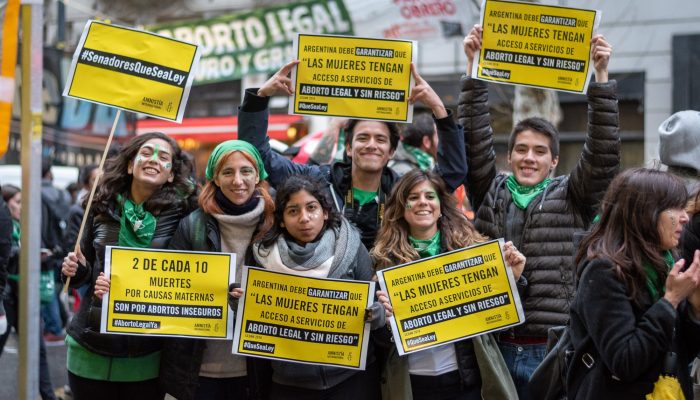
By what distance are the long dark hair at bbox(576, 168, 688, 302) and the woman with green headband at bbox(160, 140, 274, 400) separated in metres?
1.73

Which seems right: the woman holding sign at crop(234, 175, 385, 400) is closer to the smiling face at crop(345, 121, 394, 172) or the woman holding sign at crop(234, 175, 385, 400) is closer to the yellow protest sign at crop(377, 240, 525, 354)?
the yellow protest sign at crop(377, 240, 525, 354)

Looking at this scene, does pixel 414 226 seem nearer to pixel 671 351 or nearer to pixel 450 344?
pixel 450 344

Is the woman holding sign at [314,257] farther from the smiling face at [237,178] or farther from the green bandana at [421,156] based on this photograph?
the green bandana at [421,156]

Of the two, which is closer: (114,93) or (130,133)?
(114,93)

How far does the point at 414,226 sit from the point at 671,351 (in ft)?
4.92

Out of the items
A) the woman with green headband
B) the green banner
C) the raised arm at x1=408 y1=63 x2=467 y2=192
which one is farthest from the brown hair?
the green banner

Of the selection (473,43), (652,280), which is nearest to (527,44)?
(473,43)

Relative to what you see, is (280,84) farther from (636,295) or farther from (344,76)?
(636,295)

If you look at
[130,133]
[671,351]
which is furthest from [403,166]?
[130,133]

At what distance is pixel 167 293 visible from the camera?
173 inches

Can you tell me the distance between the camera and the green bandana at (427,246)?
435 centimetres

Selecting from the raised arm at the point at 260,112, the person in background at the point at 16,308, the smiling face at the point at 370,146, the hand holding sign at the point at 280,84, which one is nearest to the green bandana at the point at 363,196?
the smiling face at the point at 370,146

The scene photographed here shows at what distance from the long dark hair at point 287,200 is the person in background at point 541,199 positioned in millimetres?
791

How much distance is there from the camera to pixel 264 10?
1476cm
